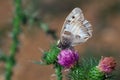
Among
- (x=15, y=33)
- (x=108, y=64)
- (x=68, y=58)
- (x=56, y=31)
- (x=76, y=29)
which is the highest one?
(x=56, y=31)

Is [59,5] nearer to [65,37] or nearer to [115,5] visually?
[115,5]

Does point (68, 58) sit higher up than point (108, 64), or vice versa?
point (68, 58)

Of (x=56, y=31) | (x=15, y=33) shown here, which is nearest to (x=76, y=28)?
(x=15, y=33)

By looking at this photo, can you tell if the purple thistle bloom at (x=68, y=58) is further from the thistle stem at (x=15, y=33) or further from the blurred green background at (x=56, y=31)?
the blurred green background at (x=56, y=31)

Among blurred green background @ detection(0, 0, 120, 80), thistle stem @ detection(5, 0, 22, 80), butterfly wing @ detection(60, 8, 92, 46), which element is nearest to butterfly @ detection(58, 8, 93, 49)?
butterfly wing @ detection(60, 8, 92, 46)

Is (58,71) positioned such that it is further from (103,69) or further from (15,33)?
(15,33)
